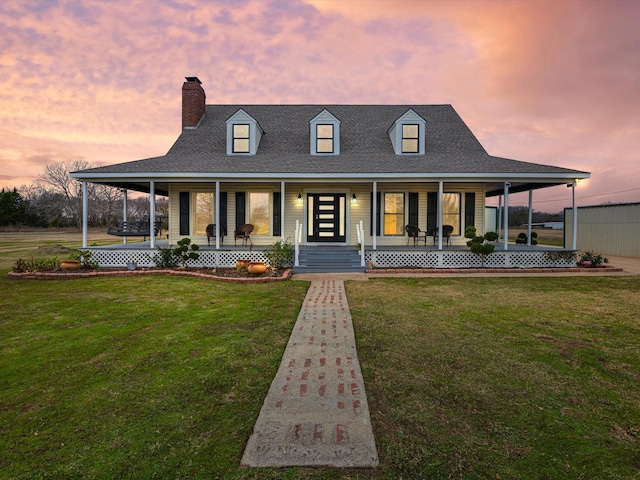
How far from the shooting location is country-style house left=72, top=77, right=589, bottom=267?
11.8 metres

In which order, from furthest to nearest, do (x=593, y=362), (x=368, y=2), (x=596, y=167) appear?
(x=596, y=167) → (x=368, y=2) → (x=593, y=362)

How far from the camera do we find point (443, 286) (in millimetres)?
9039

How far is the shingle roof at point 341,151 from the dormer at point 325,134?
1.63 feet

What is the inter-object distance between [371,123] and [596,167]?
27793 millimetres

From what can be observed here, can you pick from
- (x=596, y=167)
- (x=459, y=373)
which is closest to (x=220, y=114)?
(x=459, y=373)

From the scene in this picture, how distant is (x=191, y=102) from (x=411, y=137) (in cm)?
1119

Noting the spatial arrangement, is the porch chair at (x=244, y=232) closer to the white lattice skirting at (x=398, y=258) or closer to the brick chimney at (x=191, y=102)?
the white lattice skirting at (x=398, y=258)

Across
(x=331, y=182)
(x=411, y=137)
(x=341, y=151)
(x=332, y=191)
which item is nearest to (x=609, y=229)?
(x=411, y=137)

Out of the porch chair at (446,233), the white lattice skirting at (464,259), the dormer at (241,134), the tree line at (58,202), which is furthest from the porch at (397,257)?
the tree line at (58,202)

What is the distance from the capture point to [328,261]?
11.9m

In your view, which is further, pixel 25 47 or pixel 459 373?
pixel 25 47

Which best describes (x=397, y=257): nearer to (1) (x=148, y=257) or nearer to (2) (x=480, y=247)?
(2) (x=480, y=247)

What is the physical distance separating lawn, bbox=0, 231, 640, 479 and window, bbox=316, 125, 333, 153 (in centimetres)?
951

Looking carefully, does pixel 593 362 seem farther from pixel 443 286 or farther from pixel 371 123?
pixel 371 123
